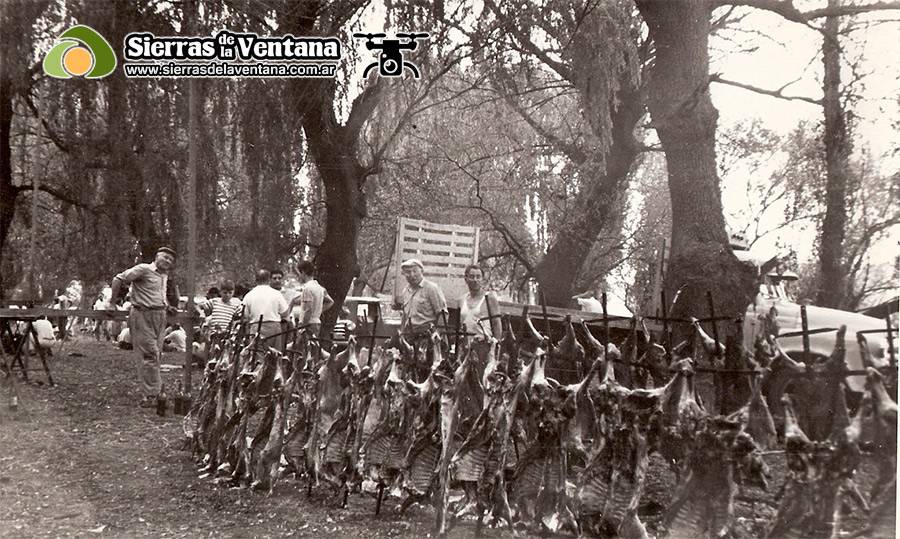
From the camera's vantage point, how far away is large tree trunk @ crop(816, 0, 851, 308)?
23.0ft

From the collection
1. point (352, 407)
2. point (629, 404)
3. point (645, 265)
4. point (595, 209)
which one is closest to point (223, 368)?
point (352, 407)

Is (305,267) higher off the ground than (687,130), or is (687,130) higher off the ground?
(687,130)

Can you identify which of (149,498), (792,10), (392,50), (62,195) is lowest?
(149,498)

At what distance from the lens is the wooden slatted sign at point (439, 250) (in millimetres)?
11125

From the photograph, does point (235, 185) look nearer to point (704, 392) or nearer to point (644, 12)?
point (644, 12)

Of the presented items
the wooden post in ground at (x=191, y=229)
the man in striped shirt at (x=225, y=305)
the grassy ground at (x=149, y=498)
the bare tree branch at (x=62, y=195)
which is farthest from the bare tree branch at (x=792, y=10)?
the bare tree branch at (x=62, y=195)

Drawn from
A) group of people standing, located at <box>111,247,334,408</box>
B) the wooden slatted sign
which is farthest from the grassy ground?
the wooden slatted sign

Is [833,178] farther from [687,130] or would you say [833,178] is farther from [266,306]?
[266,306]

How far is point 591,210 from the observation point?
13.3m

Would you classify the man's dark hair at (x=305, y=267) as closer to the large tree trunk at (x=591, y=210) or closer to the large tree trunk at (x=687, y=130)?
the large tree trunk at (x=687, y=130)

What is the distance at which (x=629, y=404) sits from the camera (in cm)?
380

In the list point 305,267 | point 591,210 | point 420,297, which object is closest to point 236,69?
point 420,297

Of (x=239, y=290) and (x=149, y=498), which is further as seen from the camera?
(x=239, y=290)

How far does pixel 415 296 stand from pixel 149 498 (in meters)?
2.72
